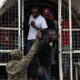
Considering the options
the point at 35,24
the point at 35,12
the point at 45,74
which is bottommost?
the point at 45,74

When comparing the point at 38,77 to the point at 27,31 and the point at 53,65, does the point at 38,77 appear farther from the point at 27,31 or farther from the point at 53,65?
the point at 27,31

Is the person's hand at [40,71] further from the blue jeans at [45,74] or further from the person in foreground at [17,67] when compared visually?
the person in foreground at [17,67]

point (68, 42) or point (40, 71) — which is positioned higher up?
point (68, 42)

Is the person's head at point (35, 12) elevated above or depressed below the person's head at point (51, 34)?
above

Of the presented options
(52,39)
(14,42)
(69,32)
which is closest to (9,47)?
(14,42)

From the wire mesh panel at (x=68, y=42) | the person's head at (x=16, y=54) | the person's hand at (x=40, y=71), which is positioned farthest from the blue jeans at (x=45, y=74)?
the person's head at (x=16, y=54)

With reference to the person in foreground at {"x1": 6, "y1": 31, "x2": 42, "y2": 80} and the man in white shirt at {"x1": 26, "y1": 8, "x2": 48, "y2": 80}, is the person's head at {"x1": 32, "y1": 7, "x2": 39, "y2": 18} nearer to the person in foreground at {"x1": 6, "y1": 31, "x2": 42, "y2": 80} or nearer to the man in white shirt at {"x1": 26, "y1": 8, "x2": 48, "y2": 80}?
the man in white shirt at {"x1": 26, "y1": 8, "x2": 48, "y2": 80}

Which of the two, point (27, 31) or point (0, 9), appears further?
point (27, 31)

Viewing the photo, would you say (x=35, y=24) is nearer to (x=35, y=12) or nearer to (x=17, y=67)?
(x=35, y=12)

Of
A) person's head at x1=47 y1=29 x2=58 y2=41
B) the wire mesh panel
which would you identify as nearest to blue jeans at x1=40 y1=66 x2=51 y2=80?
the wire mesh panel

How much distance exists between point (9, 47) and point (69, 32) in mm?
1500

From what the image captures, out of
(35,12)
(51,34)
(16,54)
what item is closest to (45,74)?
(51,34)

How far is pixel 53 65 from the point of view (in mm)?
7492

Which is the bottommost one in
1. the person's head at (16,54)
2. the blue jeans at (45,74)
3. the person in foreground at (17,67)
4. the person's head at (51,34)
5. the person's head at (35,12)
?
the blue jeans at (45,74)
